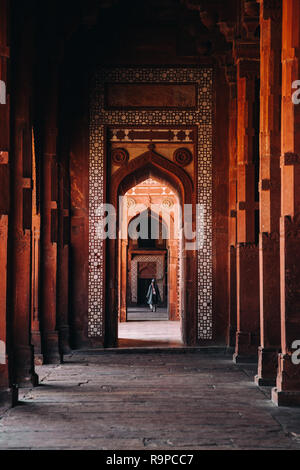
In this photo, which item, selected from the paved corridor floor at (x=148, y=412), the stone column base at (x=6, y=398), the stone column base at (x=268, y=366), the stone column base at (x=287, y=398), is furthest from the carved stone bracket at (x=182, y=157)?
the stone column base at (x=6, y=398)

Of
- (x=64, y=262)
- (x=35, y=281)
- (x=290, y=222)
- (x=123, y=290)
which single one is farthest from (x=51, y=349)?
(x=123, y=290)

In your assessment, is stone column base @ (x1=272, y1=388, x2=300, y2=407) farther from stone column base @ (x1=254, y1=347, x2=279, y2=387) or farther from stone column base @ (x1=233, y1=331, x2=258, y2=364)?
stone column base @ (x1=233, y1=331, x2=258, y2=364)

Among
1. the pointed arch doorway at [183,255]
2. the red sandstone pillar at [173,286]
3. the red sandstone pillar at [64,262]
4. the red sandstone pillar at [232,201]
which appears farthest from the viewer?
the red sandstone pillar at [173,286]

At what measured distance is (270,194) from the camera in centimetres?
721

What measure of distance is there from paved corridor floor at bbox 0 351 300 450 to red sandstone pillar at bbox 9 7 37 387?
442 mm

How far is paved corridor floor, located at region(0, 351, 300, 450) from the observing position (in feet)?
15.0

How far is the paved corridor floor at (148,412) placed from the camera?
15.0 ft

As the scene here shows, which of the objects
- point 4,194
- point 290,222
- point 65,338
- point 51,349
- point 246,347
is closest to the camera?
point 290,222

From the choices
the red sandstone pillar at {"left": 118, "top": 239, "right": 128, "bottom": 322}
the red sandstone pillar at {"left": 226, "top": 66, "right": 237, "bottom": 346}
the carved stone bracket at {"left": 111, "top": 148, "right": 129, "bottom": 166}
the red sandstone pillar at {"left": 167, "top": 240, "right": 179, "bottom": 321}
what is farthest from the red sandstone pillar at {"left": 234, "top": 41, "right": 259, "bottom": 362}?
the red sandstone pillar at {"left": 118, "top": 239, "right": 128, "bottom": 322}

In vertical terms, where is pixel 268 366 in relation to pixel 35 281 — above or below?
below

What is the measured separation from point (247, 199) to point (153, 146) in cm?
296

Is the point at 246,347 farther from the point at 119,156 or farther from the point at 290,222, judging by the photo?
the point at 119,156

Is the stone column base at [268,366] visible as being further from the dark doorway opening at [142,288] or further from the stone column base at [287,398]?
the dark doorway opening at [142,288]

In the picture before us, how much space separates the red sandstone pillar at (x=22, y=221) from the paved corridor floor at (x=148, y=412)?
1.45ft
